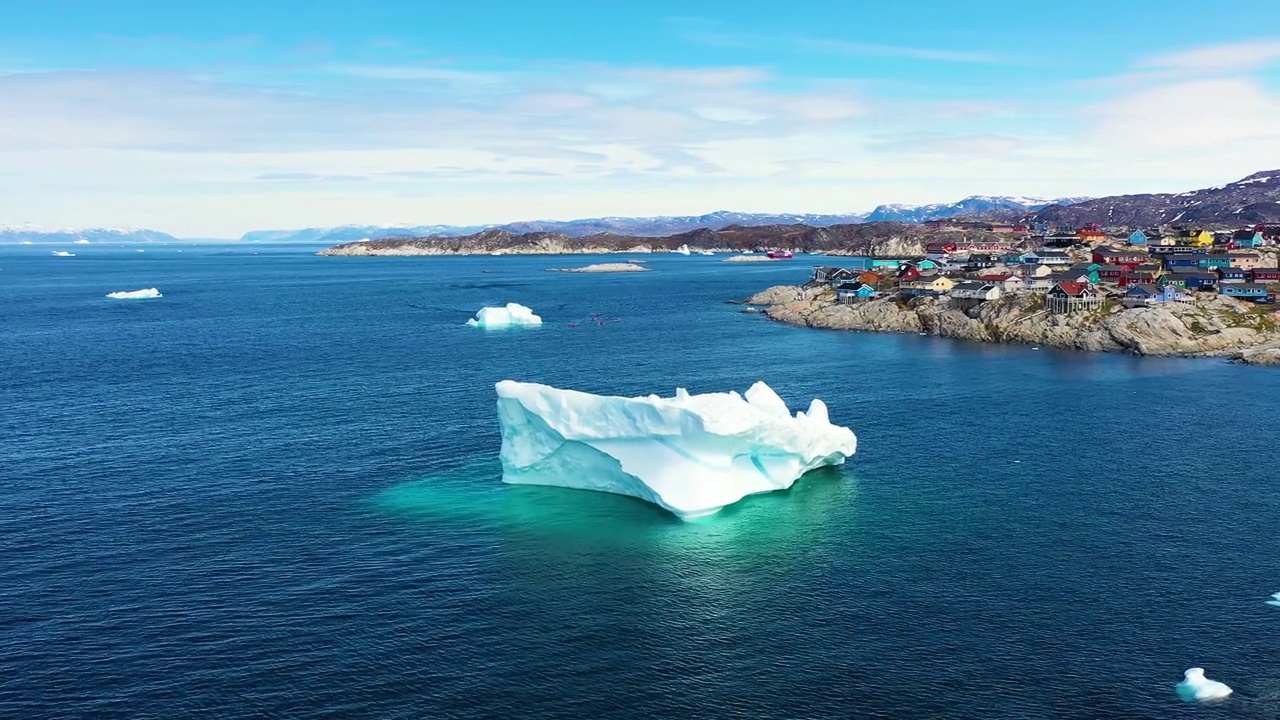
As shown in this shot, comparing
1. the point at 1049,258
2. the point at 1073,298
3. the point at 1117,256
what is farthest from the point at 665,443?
the point at 1117,256

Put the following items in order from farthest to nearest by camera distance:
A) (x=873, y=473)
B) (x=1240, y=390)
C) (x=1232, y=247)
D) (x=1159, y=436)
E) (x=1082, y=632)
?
(x=1232, y=247), (x=1240, y=390), (x=1159, y=436), (x=873, y=473), (x=1082, y=632)

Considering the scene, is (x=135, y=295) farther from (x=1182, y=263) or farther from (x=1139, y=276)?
(x=1182, y=263)

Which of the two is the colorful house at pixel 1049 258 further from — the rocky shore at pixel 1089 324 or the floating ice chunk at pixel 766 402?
the floating ice chunk at pixel 766 402

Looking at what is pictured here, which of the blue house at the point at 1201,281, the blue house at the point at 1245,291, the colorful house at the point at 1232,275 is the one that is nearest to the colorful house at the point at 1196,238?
the colorful house at the point at 1232,275

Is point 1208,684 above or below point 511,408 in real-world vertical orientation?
below

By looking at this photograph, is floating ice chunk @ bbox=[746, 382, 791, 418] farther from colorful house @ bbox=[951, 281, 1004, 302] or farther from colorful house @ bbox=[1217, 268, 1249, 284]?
colorful house @ bbox=[1217, 268, 1249, 284]

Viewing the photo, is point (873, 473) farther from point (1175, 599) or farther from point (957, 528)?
point (1175, 599)

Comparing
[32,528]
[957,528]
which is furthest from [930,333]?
[32,528]

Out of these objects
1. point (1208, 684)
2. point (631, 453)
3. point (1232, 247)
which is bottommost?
point (1208, 684)
